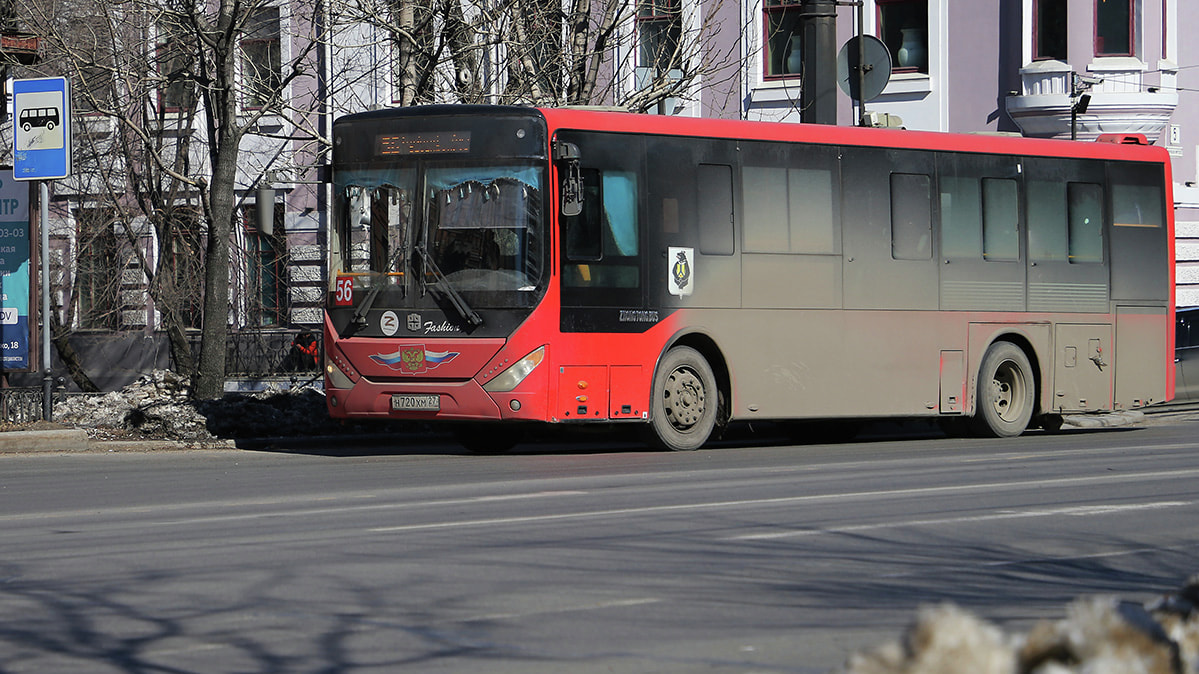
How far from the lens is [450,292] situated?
15867 millimetres

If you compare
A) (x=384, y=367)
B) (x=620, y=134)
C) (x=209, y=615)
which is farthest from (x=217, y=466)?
(x=209, y=615)

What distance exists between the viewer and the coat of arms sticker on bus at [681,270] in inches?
658

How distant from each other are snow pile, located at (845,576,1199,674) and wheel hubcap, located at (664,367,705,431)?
13766 millimetres

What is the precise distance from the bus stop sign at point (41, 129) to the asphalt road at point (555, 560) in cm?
523

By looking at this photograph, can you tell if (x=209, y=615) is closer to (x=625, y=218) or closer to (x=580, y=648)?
(x=580, y=648)

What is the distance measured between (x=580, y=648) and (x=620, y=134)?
11.0m

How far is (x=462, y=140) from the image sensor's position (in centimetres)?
1602

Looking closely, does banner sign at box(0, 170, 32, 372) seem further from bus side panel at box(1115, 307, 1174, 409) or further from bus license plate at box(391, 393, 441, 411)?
bus side panel at box(1115, 307, 1174, 409)

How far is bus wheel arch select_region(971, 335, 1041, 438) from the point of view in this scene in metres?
19.4

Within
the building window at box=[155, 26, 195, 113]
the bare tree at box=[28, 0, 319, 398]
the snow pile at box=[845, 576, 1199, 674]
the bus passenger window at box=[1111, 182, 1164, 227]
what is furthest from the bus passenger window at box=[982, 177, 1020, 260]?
the snow pile at box=[845, 576, 1199, 674]

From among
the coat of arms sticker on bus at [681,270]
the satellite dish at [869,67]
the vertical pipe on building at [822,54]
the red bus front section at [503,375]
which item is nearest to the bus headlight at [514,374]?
the red bus front section at [503,375]

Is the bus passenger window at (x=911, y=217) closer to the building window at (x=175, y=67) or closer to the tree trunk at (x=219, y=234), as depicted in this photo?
the tree trunk at (x=219, y=234)

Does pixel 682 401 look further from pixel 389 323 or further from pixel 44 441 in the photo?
pixel 44 441

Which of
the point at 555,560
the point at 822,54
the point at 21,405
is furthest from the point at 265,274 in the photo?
the point at 555,560
